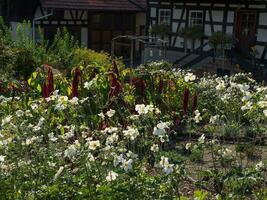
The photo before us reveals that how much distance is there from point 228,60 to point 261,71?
1429 mm

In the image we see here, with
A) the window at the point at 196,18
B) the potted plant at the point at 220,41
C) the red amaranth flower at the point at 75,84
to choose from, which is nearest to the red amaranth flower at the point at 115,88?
the red amaranth flower at the point at 75,84

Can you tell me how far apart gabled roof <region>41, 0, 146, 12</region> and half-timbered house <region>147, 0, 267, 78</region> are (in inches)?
122

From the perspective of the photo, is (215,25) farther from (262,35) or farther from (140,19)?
(140,19)

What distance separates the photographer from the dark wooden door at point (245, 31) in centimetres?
1766

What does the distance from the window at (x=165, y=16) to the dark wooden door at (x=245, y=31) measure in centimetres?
324

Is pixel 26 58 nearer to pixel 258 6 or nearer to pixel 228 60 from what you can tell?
pixel 228 60

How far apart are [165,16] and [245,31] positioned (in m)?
3.87

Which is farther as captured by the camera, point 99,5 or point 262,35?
point 99,5

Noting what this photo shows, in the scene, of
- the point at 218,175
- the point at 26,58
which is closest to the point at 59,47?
the point at 26,58

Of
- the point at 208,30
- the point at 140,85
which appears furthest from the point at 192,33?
the point at 140,85

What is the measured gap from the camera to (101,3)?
914 inches

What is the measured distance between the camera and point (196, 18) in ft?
62.7

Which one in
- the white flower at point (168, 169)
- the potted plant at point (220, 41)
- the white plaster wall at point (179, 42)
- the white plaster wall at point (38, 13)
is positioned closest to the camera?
the white flower at point (168, 169)

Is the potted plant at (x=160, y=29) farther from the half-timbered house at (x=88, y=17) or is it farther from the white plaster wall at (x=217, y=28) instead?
the half-timbered house at (x=88, y=17)
